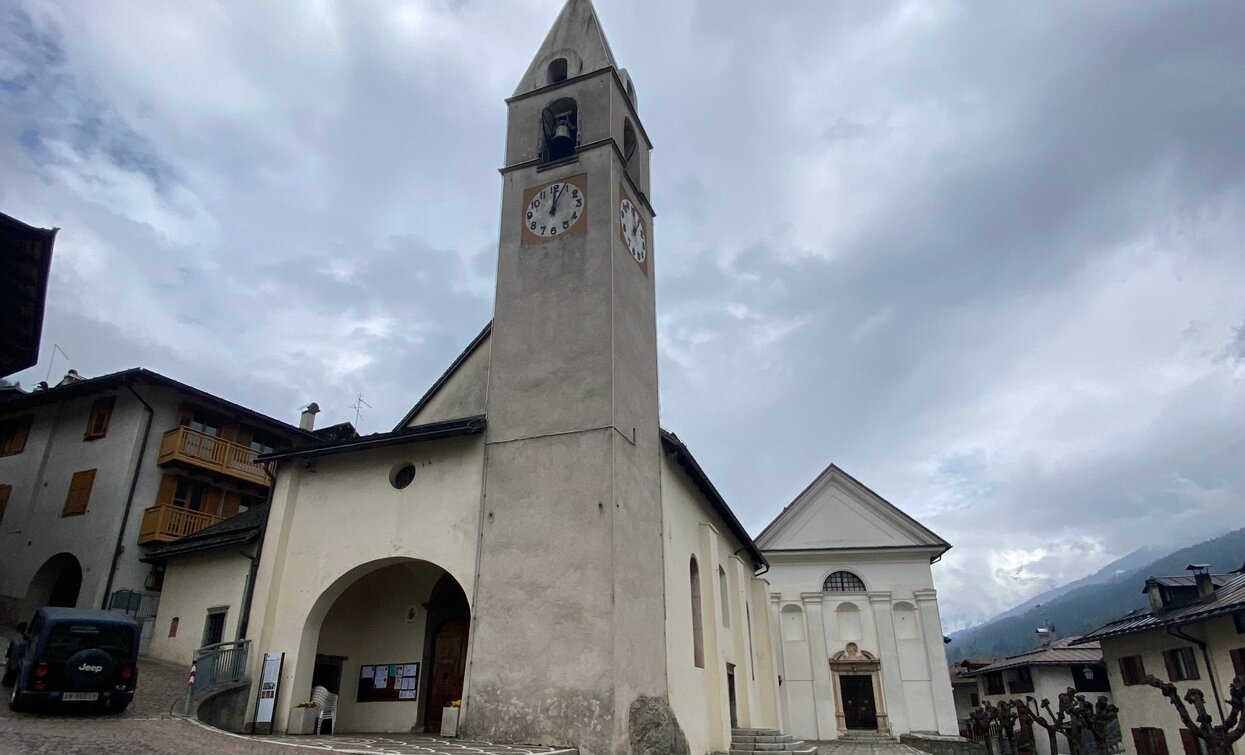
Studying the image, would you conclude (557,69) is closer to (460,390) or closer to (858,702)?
(460,390)

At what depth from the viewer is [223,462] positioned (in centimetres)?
2400

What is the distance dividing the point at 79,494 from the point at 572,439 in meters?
17.2

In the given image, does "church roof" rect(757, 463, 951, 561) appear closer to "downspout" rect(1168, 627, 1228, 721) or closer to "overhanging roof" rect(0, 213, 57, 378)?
"downspout" rect(1168, 627, 1228, 721)

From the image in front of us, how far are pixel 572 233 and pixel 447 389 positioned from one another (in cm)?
588

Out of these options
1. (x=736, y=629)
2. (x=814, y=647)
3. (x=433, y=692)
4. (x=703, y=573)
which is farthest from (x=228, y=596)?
(x=814, y=647)

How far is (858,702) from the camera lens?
30.4 meters

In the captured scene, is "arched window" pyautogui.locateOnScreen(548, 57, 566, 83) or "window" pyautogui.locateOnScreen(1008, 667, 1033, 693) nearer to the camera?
"arched window" pyautogui.locateOnScreen(548, 57, 566, 83)

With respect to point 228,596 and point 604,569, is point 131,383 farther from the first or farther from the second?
point 604,569

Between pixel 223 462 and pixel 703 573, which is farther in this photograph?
pixel 223 462

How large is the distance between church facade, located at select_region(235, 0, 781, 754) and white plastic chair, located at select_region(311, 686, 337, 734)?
27 centimetres

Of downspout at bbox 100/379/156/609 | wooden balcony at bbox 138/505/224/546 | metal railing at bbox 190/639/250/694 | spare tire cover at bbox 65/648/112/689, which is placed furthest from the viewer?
wooden balcony at bbox 138/505/224/546

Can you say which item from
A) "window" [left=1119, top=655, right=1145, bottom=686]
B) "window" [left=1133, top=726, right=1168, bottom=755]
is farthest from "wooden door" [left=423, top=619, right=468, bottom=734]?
"window" [left=1133, top=726, right=1168, bottom=755]

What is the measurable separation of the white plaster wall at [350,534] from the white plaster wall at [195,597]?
2439 millimetres

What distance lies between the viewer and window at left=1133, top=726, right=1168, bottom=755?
88.7 feet
